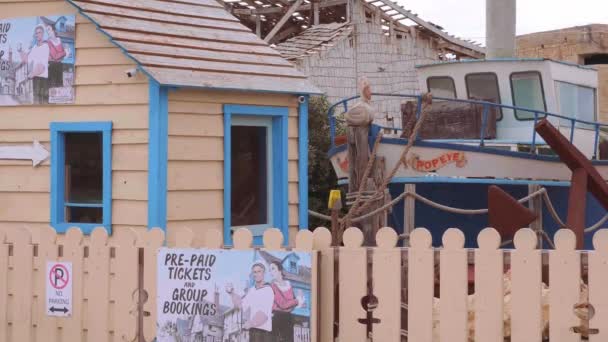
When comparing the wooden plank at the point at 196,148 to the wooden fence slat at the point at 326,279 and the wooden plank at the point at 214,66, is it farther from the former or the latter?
the wooden fence slat at the point at 326,279

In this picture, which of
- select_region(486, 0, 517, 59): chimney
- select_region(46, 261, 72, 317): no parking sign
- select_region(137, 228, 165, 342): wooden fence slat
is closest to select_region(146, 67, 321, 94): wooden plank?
select_region(46, 261, 72, 317): no parking sign

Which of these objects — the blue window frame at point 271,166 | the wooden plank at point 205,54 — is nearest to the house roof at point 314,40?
the wooden plank at point 205,54

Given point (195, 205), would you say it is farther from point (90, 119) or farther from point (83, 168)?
point (90, 119)

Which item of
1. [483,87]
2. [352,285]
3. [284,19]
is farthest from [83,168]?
[284,19]

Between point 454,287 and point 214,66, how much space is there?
12.9ft

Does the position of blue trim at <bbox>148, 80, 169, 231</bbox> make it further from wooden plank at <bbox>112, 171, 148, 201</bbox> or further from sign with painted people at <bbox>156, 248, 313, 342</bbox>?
sign with painted people at <bbox>156, 248, 313, 342</bbox>

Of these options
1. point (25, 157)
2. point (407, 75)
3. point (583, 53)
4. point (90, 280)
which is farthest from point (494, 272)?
point (407, 75)

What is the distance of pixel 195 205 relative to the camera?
28.2ft

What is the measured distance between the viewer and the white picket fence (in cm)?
554

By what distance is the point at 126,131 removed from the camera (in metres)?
8.46

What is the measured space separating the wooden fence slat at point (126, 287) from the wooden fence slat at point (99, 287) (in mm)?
65

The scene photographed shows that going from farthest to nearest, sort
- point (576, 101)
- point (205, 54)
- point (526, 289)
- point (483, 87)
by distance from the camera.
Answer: point (576, 101) → point (483, 87) → point (205, 54) → point (526, 289)

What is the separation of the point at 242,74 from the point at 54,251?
9.05 feet

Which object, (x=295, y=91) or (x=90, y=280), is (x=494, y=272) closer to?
(x=90, y=280)
